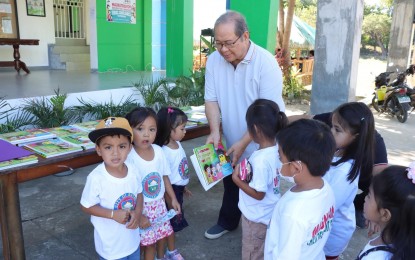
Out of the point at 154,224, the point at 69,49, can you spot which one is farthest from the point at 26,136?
the point at 69,49

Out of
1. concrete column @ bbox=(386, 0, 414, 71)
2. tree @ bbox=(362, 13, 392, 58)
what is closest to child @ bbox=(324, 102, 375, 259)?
concrete column @ bbox=(386, 0, 414, 71)

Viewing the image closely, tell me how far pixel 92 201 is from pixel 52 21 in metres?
9.00

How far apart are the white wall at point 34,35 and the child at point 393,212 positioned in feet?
30.3

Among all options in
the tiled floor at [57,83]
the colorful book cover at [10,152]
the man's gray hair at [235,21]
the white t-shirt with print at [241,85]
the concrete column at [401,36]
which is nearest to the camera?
the colorful book cover at [10,152]

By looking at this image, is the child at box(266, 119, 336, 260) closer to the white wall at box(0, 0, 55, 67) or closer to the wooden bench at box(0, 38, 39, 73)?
the wooden bench at box(0, 38, 39, 73)

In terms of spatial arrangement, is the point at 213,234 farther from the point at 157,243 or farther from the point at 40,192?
the point at 40,192

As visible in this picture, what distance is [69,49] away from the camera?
9492 millimetres

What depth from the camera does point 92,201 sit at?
1.87 metres

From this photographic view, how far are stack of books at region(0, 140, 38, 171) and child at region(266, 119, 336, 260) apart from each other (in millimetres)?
1440

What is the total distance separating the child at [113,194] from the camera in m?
1.88

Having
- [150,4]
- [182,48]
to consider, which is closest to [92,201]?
[182,48]

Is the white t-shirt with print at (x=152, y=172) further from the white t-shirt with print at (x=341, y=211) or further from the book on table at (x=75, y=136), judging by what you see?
the white t-shirt with print at (x=341, y=211)

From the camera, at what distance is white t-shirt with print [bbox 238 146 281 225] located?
1.99 metres

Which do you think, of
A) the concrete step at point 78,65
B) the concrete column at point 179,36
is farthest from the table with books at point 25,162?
the concrete step at point 78,65
